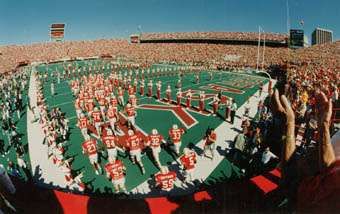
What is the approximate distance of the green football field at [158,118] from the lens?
5.18 meters

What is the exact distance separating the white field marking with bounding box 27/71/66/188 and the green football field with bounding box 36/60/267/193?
380mm

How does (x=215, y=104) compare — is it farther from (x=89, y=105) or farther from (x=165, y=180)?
(x=165, y=180)

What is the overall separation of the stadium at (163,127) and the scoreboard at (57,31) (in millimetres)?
18

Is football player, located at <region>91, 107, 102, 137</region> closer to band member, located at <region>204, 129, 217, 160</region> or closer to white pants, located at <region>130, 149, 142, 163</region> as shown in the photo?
white pants, located at <region>130, 149, 142, 163</region>

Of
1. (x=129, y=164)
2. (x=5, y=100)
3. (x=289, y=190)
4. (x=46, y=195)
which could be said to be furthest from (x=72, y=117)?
(x=289, y=190)

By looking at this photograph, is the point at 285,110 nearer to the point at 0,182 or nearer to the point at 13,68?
the point at 0,182

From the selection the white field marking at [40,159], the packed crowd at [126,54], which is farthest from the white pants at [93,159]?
the packed crowd at [126,54]

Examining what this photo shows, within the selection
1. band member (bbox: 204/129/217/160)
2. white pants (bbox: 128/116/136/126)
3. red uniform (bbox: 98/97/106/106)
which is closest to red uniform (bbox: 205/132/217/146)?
band member (bbox: 204/129/217/160)

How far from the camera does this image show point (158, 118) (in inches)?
294

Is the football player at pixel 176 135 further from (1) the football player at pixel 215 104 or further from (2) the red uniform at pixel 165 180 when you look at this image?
(1) the football player at pixel 215 104

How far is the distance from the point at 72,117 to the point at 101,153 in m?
2.22

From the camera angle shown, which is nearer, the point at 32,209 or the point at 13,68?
the point at 32,209

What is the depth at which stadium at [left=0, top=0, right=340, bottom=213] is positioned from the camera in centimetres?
383

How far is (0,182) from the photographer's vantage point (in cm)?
412
